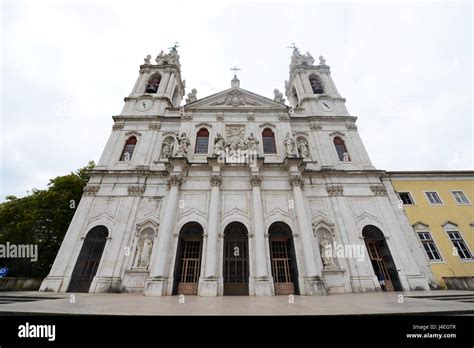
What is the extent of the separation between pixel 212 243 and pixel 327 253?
752cm

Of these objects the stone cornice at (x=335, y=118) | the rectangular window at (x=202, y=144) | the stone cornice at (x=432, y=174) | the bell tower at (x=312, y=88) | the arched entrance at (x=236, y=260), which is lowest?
the arched entrance at (x=236, y=260)

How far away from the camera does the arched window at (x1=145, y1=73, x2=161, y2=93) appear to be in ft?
72.1

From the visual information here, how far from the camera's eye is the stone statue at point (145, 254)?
1291 centimetres

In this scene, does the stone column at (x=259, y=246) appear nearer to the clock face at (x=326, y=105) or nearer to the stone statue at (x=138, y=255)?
the stone statue at (x=138, y=255)

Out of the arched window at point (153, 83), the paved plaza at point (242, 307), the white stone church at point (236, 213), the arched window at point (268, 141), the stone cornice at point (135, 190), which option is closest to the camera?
the paved plaza at point (242, 307)

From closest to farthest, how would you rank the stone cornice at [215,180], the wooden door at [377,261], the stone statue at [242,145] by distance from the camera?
the wooden door at [377,261] < the stone cornice at [215,180] < the stone statue at [242,145]

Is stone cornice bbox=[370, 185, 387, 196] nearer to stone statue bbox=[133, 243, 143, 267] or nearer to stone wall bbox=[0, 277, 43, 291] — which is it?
stone statue bbox=[133, 243, 143, 267]

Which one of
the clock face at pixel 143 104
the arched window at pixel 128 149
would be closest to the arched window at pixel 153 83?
the clock face at pixel 143 104

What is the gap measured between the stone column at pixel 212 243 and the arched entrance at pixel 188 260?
1.17m

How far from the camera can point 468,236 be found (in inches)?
563

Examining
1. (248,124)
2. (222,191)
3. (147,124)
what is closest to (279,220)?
(222,191)

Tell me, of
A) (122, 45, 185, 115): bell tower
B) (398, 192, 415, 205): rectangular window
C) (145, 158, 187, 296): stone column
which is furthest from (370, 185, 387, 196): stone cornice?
(122, 45, 185, 115): bell tower

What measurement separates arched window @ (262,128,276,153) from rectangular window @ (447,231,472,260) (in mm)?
13875
